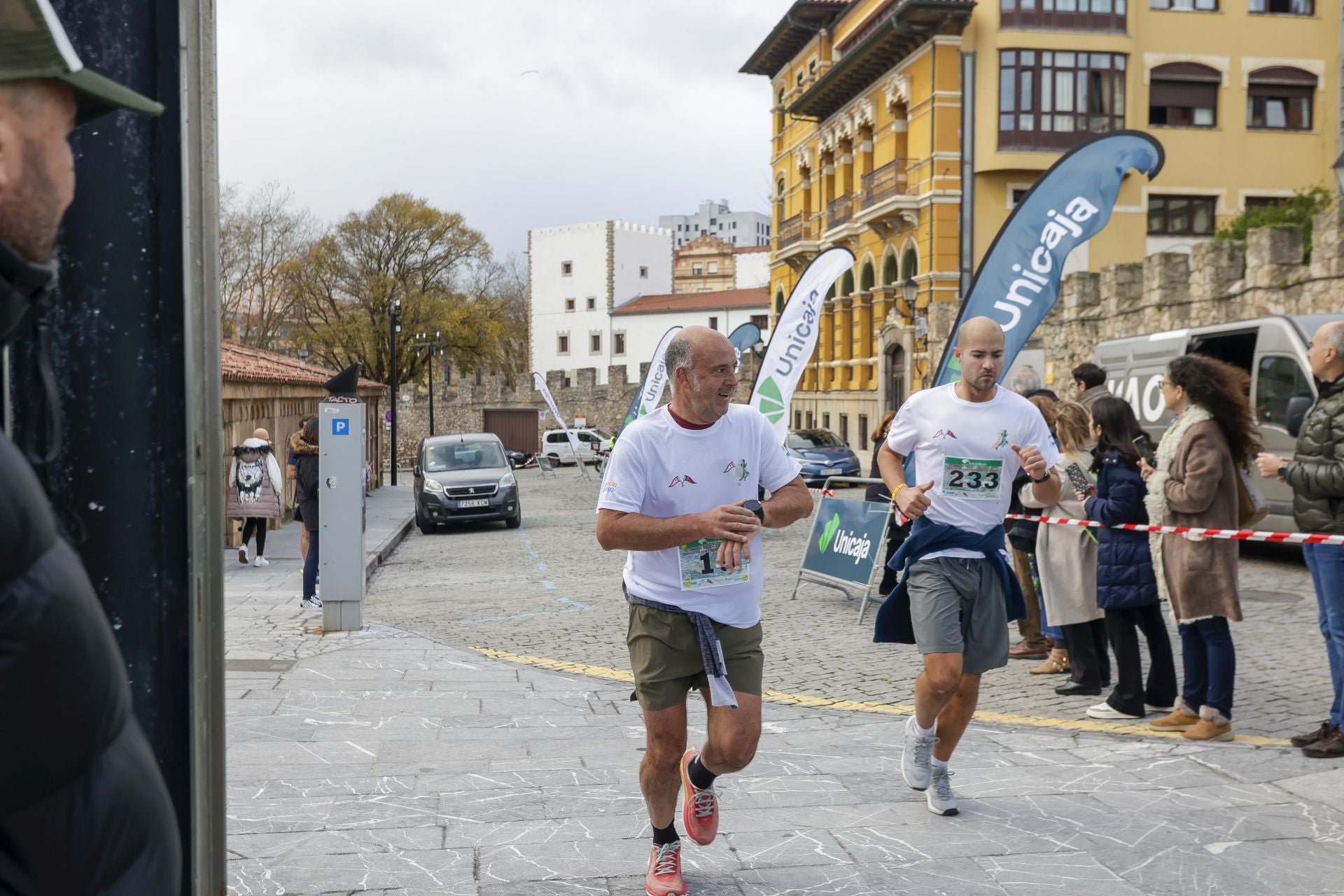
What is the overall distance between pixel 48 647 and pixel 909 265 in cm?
4207

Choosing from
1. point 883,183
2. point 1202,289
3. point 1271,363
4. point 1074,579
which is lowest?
point 1074,579

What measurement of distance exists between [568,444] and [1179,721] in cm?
5068

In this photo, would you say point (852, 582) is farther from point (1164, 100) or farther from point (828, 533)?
point (1164, 100)

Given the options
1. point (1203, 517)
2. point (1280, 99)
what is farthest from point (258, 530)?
point (1280, 99)

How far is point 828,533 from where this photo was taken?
38.2ft

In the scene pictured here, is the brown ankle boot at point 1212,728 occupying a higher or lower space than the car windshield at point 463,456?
lower

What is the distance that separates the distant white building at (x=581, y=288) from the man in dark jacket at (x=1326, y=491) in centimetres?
8510

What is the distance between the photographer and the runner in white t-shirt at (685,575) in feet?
13.7

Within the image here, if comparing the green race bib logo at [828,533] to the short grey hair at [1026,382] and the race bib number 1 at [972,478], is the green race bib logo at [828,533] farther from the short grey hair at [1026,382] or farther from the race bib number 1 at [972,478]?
the race bib number 1 at [972,478]

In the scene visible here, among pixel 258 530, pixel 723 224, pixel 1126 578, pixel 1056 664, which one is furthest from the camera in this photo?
pixel 723 224

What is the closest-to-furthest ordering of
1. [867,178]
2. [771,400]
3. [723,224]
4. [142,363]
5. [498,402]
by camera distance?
[142,363]
[771,400]
[867,178]
[498,402]
[723,224]

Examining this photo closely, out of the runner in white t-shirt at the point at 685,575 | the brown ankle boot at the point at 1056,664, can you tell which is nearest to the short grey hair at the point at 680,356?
the runner in white t-shirt at the point at 685,575

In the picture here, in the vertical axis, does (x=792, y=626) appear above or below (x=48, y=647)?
below

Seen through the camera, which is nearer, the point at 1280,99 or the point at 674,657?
the point at 674,657
